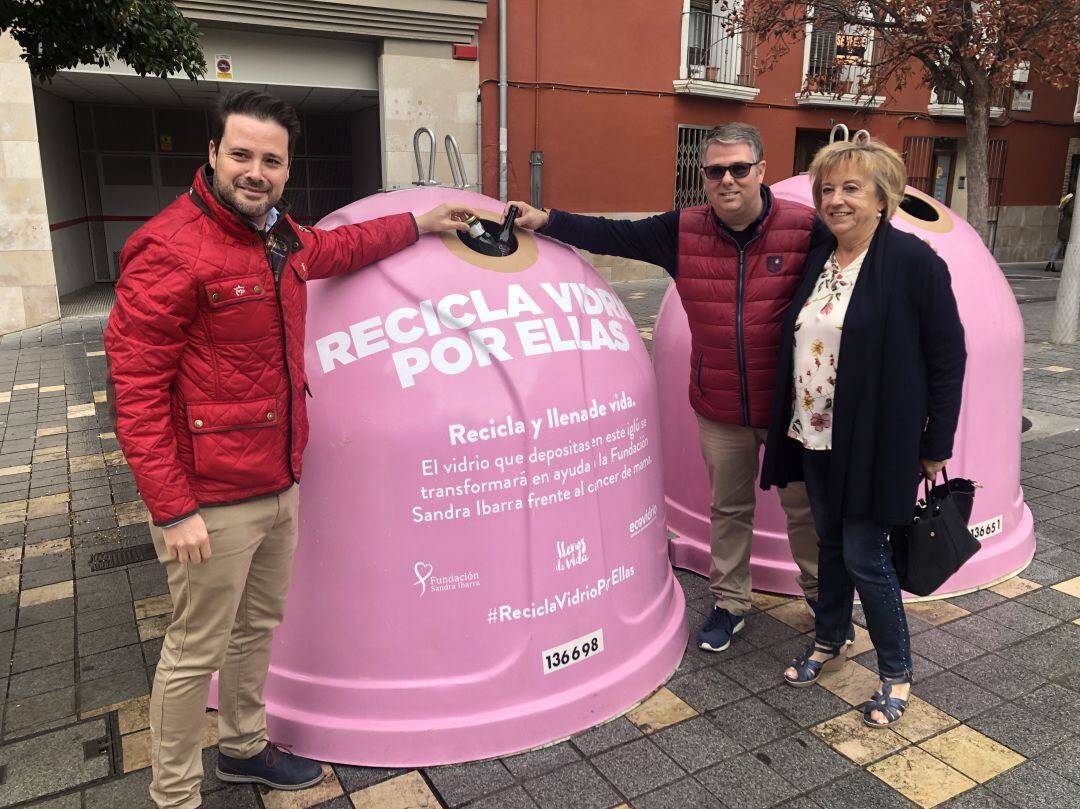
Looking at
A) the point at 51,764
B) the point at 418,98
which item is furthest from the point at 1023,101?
the point at 51,764

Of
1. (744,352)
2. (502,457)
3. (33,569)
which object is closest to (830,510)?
(744,352)

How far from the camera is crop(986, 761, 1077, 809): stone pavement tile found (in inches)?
98.8

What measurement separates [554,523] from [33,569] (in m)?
3.14

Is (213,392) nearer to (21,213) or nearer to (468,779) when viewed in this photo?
(468,779)

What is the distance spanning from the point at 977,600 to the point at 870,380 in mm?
1800

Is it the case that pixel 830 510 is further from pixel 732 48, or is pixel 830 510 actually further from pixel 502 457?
pixel 732 48

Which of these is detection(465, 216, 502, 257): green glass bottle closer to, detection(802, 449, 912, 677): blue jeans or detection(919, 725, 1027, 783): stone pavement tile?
detection(802, 449, 912, 677): blue jeans

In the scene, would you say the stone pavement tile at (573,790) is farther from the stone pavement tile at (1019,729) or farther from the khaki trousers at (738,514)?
the stone pavement tile at (1019,729)

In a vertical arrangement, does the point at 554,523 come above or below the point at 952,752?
above

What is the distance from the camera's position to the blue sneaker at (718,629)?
11.2 feet

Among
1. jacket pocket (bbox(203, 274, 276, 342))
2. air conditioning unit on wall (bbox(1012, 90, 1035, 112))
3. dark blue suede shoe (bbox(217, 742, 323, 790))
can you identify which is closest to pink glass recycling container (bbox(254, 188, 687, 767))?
dark blue suede shoe (bbox(217, 742, 323, 790))

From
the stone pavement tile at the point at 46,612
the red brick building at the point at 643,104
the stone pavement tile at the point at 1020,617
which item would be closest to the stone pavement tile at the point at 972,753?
the stone pavement tile at the point at 1020,617

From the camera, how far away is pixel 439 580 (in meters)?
2.66

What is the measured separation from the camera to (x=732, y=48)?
679 inches
